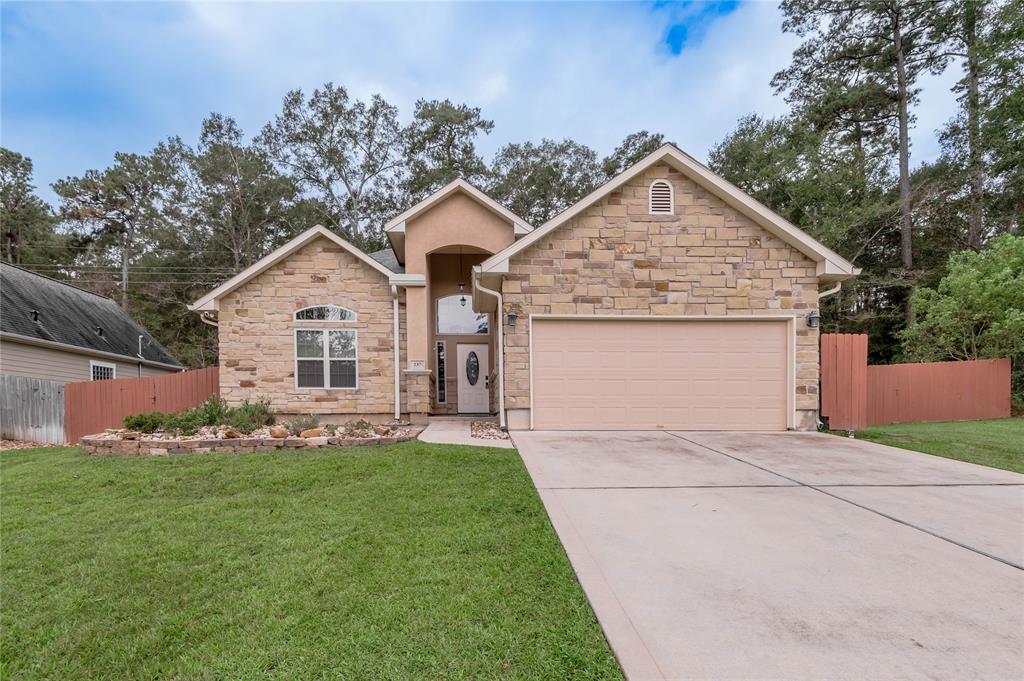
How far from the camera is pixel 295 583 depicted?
9.41 feet

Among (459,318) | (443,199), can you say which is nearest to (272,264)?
(443,199)

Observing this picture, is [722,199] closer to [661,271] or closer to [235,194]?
[661,271]

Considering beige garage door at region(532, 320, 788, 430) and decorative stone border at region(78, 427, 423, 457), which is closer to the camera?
decorative stone border at region(78, 427, 423, 457)

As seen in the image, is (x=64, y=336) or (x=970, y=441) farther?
(x=64, y=336)

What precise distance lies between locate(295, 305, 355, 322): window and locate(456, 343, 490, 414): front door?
130 inches

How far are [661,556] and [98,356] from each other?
2038 centimetres

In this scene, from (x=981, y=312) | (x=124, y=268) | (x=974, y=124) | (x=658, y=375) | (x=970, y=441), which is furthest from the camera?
(x=124, y=268)

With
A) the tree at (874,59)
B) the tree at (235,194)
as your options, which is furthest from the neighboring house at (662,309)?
the tree at (235,194)

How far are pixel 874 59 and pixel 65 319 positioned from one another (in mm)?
32379

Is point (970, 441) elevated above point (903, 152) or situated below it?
below

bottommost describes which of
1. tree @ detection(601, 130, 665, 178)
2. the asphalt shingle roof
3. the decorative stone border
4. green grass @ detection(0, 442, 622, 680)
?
the decorative stone border

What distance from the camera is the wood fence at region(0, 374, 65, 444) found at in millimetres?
10641

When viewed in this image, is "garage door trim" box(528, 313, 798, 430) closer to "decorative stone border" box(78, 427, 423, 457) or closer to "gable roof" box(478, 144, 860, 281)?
"gable roof" box(478, 144, 860, 281)

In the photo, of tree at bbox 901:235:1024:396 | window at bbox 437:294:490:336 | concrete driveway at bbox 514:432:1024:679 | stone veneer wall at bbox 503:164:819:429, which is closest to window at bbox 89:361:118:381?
window at bbox 437:294:490:336
